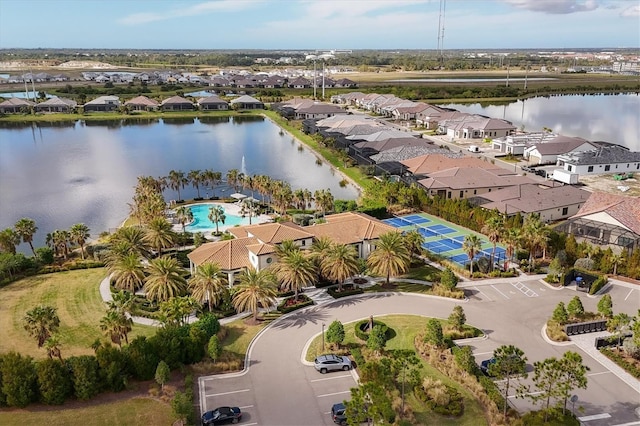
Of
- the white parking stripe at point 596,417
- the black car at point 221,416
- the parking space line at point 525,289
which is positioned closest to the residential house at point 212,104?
the parking space line at point 525,289

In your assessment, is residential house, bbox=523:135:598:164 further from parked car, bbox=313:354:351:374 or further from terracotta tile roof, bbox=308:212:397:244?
parked car, bbox=313:354:351:374

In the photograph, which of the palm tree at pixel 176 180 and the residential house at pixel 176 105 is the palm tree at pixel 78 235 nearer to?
the palm tree at pixel 176 180

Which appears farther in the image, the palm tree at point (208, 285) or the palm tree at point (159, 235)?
the palm tree at point (159, 235)

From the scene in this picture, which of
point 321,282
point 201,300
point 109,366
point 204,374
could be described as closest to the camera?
point 109,366

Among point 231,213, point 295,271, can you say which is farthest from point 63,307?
point 231,213

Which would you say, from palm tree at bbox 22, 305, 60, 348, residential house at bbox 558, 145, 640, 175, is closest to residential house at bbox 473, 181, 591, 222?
residential house at bbox 558, 145, 640, 175

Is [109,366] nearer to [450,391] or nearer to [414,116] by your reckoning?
[450,391]

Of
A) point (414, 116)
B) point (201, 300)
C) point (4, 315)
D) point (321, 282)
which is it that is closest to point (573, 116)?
point (414, 116)
